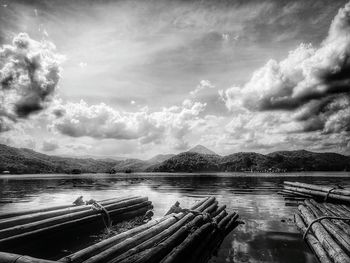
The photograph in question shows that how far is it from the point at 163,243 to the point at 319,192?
15509 mm

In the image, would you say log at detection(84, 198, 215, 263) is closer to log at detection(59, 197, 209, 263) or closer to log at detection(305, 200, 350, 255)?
log at detection(59, 197, 209, 263)

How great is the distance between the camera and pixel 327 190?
16.9 m

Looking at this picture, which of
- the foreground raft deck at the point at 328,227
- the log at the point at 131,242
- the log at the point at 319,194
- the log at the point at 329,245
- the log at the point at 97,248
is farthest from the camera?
the log at the point at 319,194

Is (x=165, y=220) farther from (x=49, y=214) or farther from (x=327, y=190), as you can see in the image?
(x=327, y=190)

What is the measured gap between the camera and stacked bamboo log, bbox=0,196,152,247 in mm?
8370

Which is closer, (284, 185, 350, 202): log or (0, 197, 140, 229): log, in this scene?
(0, 197, 140, 229): log

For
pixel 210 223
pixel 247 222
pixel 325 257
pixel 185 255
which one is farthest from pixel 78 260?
pixel 247 222

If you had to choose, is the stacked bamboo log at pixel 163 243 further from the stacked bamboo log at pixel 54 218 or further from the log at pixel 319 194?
the log at pixel 319 194

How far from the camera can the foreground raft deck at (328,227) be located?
24.8ft

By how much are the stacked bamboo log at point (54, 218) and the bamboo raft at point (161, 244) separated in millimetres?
3645

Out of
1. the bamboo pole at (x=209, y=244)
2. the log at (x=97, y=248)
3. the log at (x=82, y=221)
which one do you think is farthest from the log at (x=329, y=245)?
the log at (x=82, y=221)

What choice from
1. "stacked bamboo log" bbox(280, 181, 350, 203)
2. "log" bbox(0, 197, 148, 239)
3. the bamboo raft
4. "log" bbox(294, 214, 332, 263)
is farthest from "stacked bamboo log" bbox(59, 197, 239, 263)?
"stacked bamboo log" bbox(280, 181, 350, 203)

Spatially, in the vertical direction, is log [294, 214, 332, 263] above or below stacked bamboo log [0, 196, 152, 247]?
below

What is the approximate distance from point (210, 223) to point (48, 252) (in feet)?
21.5
